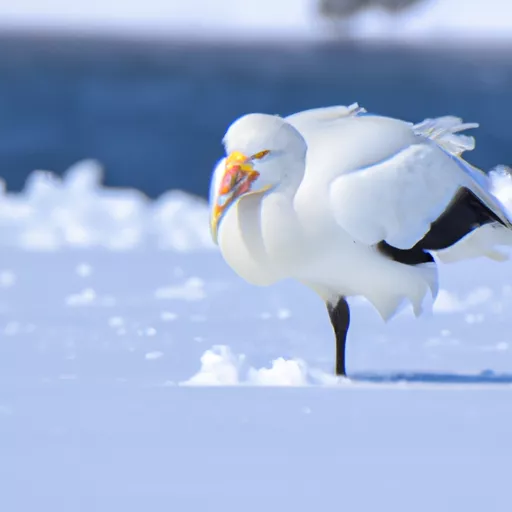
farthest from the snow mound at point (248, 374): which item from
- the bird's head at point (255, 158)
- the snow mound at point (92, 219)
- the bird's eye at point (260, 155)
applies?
the snow mound at point (92, 219)

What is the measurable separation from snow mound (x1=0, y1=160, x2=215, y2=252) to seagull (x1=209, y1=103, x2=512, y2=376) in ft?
10.6

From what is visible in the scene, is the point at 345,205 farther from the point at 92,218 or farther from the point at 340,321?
the point at 92,218

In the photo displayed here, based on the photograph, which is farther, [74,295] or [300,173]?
[74,295]

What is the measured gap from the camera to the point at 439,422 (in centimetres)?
389

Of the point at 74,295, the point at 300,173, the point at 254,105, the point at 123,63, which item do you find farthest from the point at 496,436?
the point at 123,63

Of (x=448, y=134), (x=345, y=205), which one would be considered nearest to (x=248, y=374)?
(x=345, y=205)

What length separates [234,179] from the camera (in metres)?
4.13

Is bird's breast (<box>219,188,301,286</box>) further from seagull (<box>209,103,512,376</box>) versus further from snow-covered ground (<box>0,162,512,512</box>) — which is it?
snow-covered ground (<box>0,162,512,512</box>)

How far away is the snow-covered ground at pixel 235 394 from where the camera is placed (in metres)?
3.38

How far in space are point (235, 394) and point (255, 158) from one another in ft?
2.42

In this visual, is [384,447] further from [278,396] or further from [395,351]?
[395,351]

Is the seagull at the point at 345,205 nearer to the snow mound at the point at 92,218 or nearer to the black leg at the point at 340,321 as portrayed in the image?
the black leg at the point at 340,321

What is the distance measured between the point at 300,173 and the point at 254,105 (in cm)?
623

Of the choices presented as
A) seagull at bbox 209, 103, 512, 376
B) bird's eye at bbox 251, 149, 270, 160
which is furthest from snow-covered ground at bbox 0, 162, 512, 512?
bird's eye at bbox 251, 149, 270, 160
